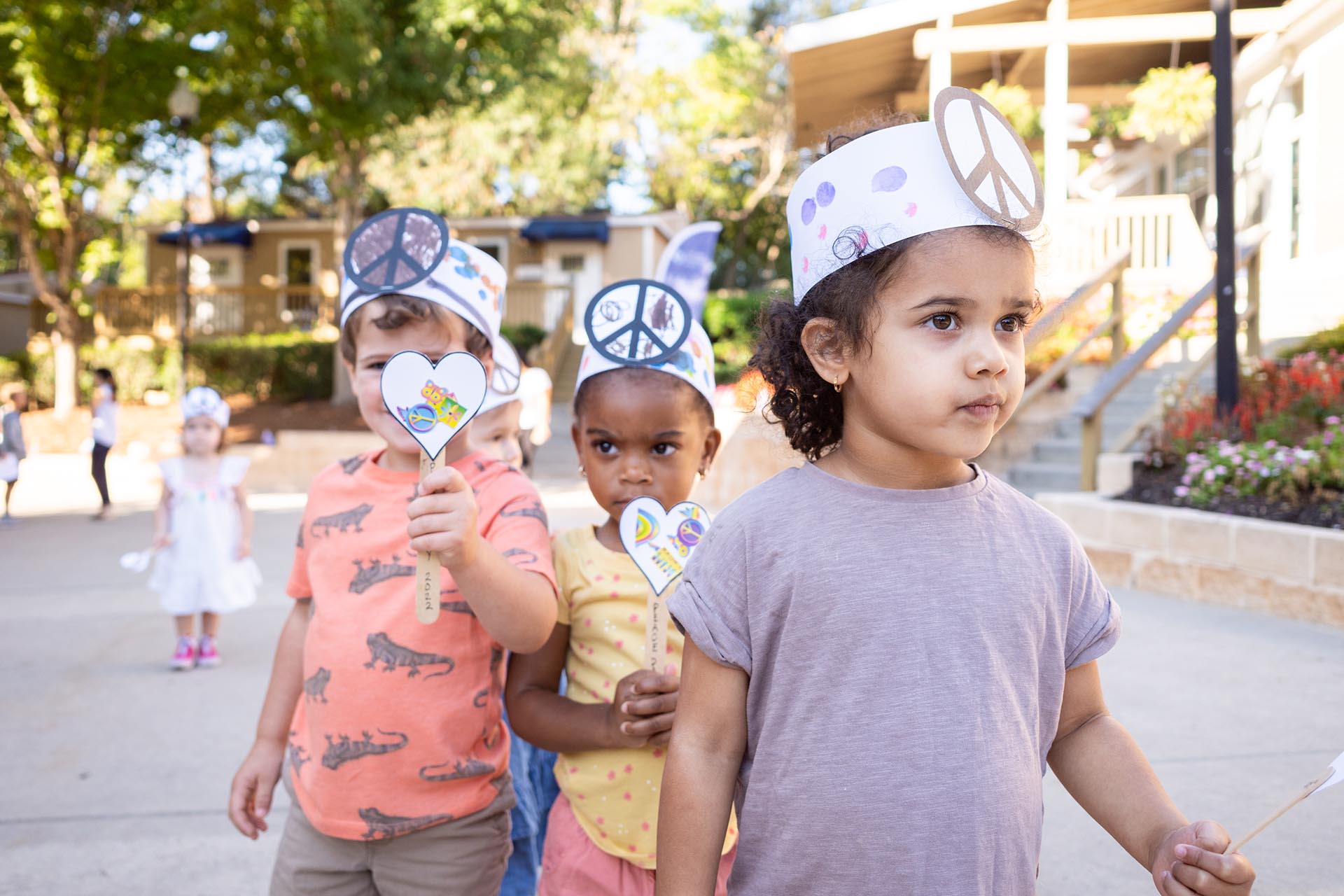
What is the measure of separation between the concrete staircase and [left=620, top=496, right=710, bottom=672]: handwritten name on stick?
6347mm

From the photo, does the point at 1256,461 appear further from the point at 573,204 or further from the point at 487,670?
the point at 573,204

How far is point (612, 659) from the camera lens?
1.97 meters

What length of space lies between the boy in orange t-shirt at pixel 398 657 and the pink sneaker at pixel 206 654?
10.8 feet

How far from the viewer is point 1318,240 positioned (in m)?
11.9

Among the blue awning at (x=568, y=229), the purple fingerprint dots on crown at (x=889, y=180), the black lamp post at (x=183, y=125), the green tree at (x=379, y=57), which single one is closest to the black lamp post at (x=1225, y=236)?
the purple fingerprint dots on crown at (x=889, y=180)

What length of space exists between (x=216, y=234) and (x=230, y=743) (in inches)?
969

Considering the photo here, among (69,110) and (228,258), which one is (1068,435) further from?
(228,258)

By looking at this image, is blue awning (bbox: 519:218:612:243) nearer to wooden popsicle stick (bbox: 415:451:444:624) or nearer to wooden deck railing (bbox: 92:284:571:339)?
wooden deck railing (bbox: 92:284:571:339)

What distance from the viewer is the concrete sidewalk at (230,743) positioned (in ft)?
9.19

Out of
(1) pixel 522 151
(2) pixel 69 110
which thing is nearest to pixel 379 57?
(2) pixel 69 110

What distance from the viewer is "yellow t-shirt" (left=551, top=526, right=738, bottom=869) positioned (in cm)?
187

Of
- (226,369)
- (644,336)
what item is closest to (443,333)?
(644,336)

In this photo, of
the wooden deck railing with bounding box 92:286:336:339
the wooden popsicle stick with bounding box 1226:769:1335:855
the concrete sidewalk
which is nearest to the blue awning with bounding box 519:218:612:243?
the wooden deck railing with bounding box 92:286:336:339

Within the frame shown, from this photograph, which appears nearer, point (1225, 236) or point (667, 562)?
point (667, 562)
